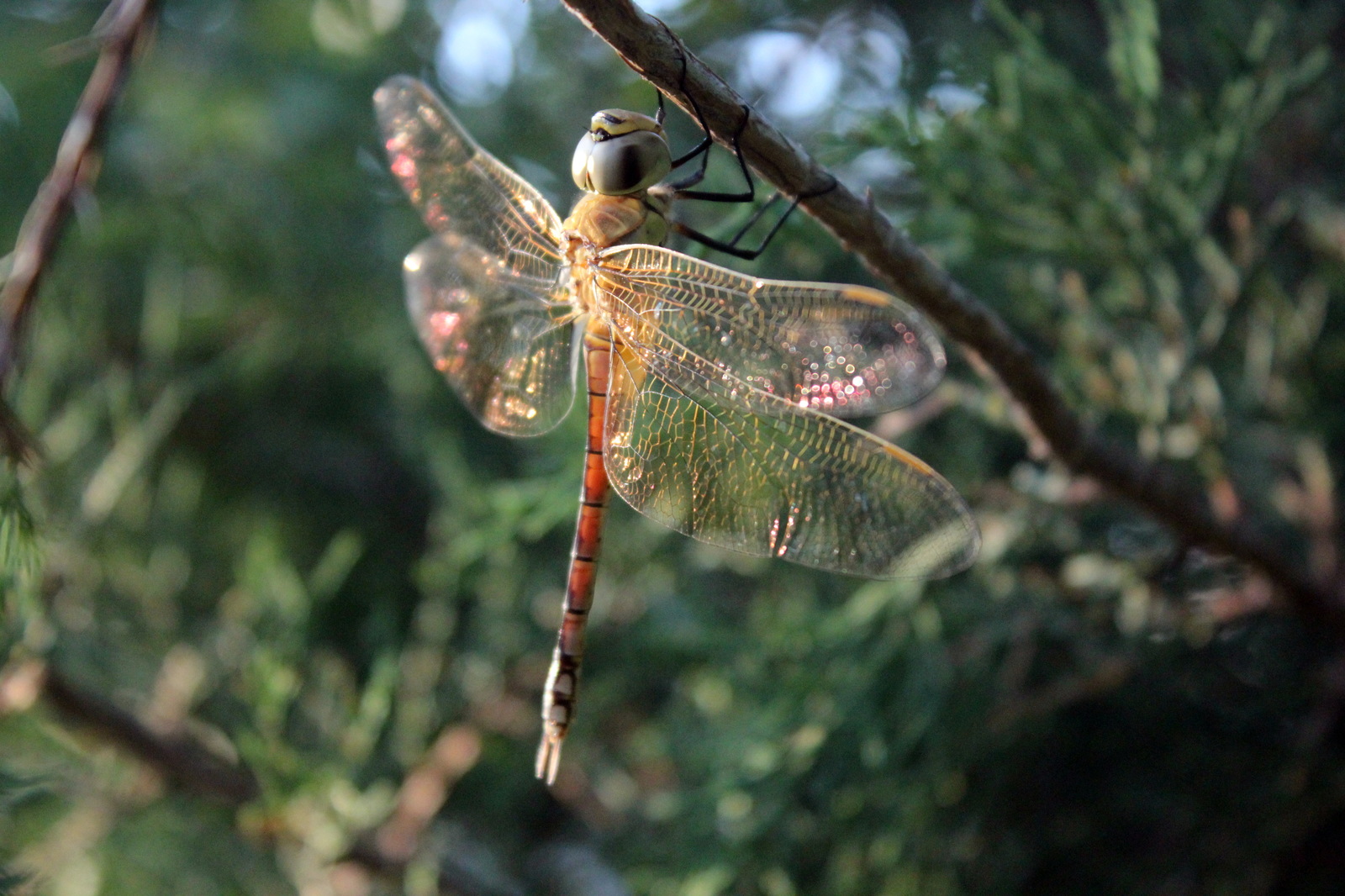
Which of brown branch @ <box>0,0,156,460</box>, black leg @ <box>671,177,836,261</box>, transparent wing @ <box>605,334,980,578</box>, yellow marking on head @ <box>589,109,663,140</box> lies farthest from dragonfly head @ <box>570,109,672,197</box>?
brown branch @ <box>0,0,156,460</box>

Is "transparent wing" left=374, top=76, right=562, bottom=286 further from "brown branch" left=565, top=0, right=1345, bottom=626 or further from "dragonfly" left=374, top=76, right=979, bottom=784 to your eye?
"brown branch" left=565, top=0, right=1345, bottom=626

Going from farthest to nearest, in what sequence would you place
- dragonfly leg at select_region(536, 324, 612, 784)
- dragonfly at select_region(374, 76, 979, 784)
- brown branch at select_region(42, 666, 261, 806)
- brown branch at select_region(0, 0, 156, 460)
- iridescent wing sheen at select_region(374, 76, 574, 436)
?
1. brown branch at select_region(42, 666, 261, 806)
2. iridescent wing sheen at select_region(374, 76, 574, 436)
3. dragonfly leg at select_region(536, 324, 612, 784)
4. dragonfly at select_region(374, 76, 979, 784)
5. brown branch at select_region(0, 0, 156, 460)

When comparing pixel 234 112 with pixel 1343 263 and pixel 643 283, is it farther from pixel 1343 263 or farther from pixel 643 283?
pixel 1343 263

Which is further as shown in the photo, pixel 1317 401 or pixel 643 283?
pixel 1317 401

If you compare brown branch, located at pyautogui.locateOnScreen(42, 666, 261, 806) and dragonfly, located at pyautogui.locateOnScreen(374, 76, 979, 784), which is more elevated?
dragonfly, located at pyautogui.locateOnScreen(374, 76, 979, 784)

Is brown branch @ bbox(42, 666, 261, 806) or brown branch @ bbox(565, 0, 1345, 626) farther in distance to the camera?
brown branch @ bbox(42, 666, 261, 806)

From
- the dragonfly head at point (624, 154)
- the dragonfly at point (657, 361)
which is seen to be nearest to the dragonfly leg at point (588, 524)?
the dragonfly at point (657, 361)

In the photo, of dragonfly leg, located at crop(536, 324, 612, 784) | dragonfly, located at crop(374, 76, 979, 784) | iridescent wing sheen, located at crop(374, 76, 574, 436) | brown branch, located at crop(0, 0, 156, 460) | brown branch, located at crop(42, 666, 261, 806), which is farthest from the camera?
brown branch, located at crop(42, 666, 261, 806)

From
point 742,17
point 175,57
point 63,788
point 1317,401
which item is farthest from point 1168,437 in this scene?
point 175,57
